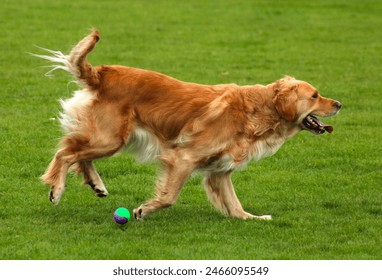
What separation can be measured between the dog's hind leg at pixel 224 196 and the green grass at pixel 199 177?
0.50 ft

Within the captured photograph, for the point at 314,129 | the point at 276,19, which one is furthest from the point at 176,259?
the point at 276,19

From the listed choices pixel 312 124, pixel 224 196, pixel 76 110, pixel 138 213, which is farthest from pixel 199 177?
pixel 76 110

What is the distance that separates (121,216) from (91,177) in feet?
3.58

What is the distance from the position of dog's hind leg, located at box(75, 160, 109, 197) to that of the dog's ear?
2.12 metres

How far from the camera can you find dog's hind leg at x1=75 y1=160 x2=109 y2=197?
32.6 feet

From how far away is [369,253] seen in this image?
842 centimetres

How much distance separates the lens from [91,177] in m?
10.0

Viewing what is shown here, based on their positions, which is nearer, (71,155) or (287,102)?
(287,102)

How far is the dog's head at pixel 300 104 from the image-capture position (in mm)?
9414

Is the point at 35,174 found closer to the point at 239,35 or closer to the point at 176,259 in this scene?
the point at 176,259

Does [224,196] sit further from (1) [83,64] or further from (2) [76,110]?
(1) [83,64]

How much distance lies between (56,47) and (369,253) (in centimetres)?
1238

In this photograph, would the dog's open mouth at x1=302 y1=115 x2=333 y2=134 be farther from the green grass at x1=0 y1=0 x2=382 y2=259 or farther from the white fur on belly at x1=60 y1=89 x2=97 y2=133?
the white fur on belly at x1=60 y1=89 x2=97 y2=133

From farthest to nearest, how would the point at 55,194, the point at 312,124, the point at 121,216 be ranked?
the point at 312,124
the point at 55,194
the point at 121,216
